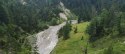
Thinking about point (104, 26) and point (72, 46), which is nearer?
point (72, 46)

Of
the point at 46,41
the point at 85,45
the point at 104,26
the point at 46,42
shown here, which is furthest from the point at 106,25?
the point at 46,41

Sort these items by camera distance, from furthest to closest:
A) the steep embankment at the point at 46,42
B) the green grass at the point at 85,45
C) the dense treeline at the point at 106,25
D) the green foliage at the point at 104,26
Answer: the steep embankment at the point at 46,42 → the green foliage at the point at 104,26 → the dense treeline at the point at 106,25 → the green grass at the point at 85,45

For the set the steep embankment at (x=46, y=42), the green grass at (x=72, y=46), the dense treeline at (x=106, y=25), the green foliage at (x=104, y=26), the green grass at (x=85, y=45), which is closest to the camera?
the green grass at (x=85, y=45)

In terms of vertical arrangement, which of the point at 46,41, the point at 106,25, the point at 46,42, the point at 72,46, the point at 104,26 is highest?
the point at 106,25

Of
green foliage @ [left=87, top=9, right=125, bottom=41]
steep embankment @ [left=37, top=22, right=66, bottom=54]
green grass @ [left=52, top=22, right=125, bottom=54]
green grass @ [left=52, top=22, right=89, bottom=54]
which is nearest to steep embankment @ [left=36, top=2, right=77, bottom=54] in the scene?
steep embankment @ [left=37, top=22, right=66, bottom=54]

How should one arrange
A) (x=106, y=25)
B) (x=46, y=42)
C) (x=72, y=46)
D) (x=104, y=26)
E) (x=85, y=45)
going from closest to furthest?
(x=85, y=45)
(x=72, y=46)
(x=104, y=26)
(x=106, y=25)
(x=46, y=42)

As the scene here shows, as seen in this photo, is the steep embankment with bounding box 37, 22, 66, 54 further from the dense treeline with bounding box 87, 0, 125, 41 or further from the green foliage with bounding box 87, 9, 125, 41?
the dense treeline with bounding box 87, 0, 125, 41

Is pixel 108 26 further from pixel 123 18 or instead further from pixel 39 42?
pixel 39 42

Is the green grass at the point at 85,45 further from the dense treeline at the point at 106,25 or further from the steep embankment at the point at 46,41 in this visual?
the steep embankment at the point at 46,41

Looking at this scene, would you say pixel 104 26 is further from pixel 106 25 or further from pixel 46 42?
pixel 46 42

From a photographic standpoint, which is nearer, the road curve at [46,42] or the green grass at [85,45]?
the green grass at [85,45]

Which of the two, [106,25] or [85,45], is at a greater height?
[106,25]

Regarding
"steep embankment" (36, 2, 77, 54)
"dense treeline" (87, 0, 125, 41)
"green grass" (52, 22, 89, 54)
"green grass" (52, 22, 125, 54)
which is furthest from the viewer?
"steep embankment" (36, 2, 77, 54)

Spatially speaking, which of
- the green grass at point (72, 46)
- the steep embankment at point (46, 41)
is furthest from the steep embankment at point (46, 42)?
the green grass at point (72, 46)
